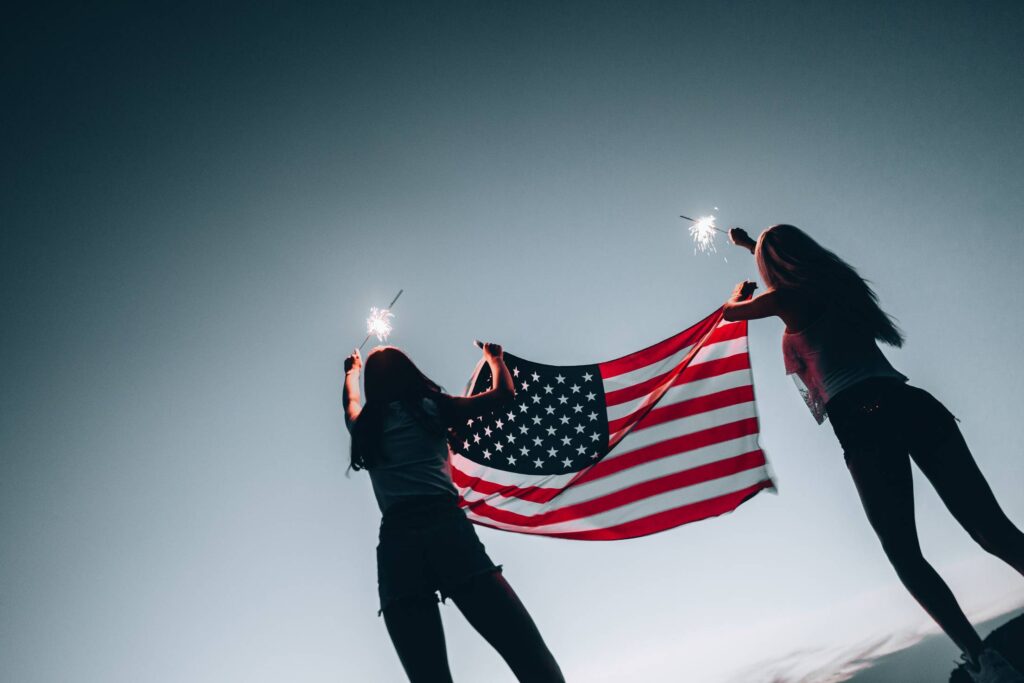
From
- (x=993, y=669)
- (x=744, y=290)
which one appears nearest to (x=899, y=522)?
(x=993, y=669)

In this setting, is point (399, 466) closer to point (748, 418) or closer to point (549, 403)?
point (549, 403)

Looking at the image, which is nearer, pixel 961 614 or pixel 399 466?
pixel 961 614

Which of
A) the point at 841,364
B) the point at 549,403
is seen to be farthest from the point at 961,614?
the point at 549,403

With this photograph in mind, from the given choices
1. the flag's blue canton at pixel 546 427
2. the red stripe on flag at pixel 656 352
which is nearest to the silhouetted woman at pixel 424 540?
the flag's blue canton at pixel 546 427

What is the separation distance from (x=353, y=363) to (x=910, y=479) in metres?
3.54

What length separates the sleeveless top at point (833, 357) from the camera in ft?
9.57

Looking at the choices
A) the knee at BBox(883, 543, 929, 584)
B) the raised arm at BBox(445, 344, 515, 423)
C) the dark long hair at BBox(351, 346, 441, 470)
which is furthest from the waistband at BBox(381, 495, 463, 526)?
the knee at BBox(883, 543, 929, 584)

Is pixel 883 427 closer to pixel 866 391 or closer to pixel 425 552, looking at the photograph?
pixel 866 391

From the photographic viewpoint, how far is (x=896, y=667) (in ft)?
281

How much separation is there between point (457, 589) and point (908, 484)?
7.91ft

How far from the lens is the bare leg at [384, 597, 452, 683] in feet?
7.80

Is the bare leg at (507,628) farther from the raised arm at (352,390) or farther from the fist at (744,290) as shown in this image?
the fist at (744,290)

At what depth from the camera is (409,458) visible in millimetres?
2834

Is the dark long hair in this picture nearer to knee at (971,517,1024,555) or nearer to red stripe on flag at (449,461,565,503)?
red stripe on flag at (449,461,565,503)
